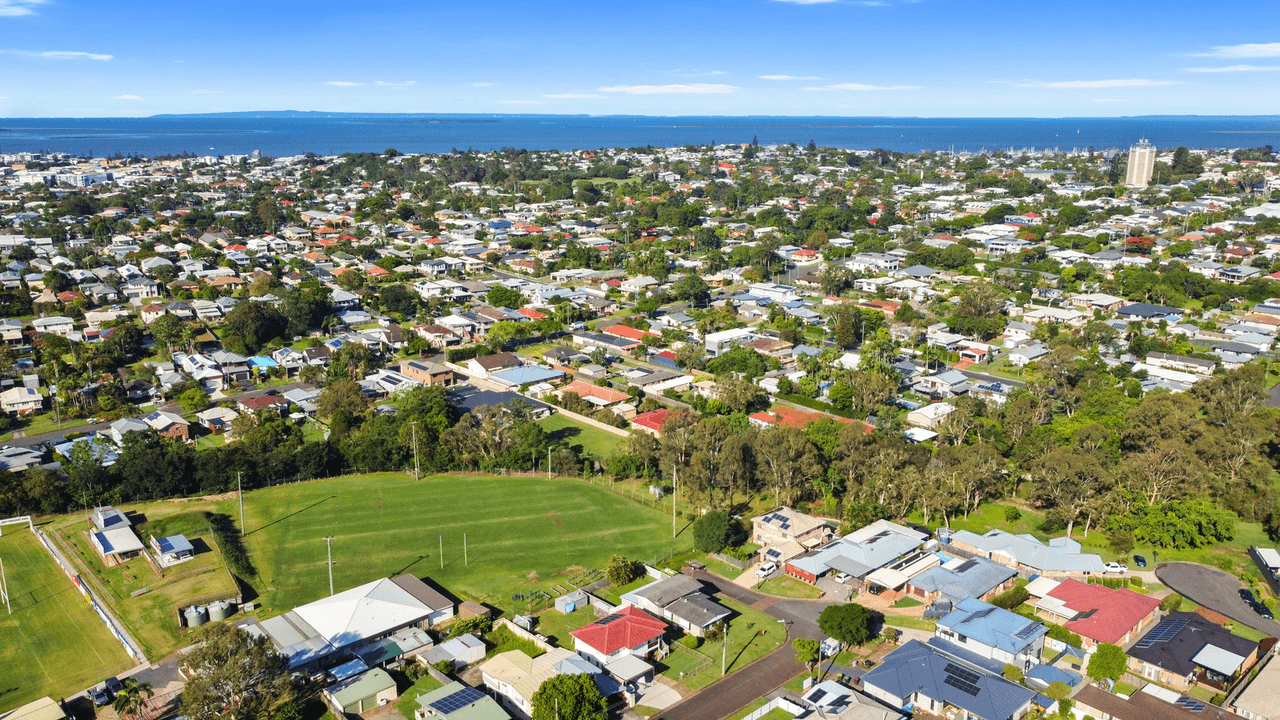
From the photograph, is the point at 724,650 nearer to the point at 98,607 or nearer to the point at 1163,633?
the point at 1163,633

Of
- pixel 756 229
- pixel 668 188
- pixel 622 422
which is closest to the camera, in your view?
pixel 622 422

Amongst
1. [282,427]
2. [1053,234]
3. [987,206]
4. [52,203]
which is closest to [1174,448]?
[282,427]

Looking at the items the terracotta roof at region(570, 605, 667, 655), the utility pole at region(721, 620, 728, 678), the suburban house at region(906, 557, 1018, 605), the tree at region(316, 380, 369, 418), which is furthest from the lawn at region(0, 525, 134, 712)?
the suburban house at region(906, 557, 1018, 605)

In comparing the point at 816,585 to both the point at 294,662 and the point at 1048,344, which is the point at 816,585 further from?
the point at 1048,344

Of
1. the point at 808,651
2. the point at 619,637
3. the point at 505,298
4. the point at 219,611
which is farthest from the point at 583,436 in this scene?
the point at 505,298

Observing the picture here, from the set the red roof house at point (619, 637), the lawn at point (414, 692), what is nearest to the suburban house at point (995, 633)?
the red roof house at point (619, 637)

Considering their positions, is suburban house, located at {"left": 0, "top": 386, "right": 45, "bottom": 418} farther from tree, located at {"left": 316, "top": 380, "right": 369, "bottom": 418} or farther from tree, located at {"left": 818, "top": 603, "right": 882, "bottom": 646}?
tree, located at {"left": 818, "top": 603, "right": 882, "bottom": 646}
